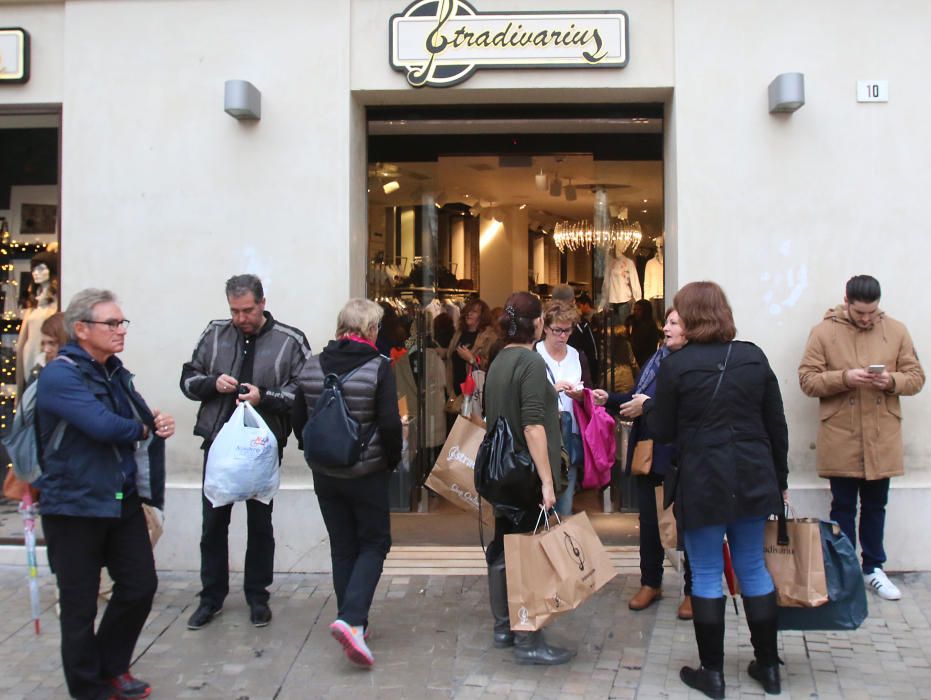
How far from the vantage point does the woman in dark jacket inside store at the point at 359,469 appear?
448 centimetres

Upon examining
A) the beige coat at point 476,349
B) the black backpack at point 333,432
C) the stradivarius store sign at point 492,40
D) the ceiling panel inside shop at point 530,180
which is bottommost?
the black backpack at point 333,432

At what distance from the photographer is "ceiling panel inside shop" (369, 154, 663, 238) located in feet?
25.1

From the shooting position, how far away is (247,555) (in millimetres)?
5309

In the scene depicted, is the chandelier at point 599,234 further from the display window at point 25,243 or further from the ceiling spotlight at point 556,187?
the display window at point 25,243

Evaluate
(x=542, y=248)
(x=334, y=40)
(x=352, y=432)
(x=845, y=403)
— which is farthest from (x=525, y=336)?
(x=542, y=248)

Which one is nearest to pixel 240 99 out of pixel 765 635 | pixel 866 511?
pixel 765 635

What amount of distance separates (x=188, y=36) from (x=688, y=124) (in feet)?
11.1

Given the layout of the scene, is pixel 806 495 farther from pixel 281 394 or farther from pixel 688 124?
pixel 281 394

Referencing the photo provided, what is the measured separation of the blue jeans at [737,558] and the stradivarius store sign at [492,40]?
3294 mm

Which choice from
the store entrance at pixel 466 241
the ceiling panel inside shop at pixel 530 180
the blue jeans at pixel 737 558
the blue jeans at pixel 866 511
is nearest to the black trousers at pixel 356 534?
the blue jeans at pixel 737 558

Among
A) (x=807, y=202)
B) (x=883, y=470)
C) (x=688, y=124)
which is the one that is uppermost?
(x=688, y=124)

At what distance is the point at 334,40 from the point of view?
6.18m

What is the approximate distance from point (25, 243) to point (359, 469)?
4410mm

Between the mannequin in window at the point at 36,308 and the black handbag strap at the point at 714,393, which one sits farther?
the mannequin in window at the point at 36,308
